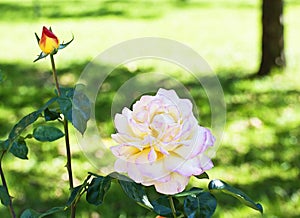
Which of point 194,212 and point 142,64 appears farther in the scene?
point 142,64

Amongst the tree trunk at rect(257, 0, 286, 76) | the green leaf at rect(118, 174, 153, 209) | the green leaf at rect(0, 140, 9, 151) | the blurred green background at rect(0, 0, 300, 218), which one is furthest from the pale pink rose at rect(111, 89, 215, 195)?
the tree trunk at rect(257, 0, 286, 76)

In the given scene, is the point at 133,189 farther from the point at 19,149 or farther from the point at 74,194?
the point at 19,149

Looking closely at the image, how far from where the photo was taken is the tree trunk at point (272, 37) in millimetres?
5102

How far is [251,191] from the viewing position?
10.9 feet

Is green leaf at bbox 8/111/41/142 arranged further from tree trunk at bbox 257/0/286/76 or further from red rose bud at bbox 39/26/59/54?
tree trunk at bbox 257/0/286/76

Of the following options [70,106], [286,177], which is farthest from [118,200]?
[70,106]

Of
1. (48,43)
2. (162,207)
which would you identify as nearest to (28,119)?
(48,43)

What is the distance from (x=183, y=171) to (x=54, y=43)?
0.31 metres

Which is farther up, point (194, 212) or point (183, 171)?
point (183, 171)

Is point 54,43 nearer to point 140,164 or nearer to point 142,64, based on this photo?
point 140,164

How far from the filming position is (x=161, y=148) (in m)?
0.76

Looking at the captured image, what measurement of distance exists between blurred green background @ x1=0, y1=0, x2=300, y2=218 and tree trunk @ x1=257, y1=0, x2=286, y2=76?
0.10m

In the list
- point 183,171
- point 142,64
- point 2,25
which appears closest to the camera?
point 183,171

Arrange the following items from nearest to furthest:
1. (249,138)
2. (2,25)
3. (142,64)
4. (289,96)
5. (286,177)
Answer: (286,177) → (249,138) → (289,96) → (142,64) → (2,25)
